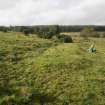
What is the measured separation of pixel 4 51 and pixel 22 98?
1230 centimetres

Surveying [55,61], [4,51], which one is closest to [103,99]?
[55,61]

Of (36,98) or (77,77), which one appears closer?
(36,98)

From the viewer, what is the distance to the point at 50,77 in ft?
80.9

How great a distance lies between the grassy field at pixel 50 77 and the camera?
20828 mm

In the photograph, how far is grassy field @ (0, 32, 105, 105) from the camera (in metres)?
20.8

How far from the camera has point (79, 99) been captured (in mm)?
21016

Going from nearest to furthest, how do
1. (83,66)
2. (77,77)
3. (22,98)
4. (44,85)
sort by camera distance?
1. (22,98)
2. (44,85)
3. (77,77)
4. (83,66)

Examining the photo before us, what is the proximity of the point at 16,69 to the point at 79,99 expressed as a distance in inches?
299

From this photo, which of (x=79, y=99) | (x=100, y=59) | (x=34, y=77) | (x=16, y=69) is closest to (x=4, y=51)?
(x=16, y=69)

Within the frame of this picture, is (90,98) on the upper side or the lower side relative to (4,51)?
lower

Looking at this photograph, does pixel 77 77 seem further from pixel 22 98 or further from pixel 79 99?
pixel 22 98

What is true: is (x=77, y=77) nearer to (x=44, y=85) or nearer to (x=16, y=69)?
(x=44, y=85)

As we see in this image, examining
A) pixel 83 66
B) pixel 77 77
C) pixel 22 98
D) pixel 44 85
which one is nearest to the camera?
pixel 22 98

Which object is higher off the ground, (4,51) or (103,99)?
(4,51)
